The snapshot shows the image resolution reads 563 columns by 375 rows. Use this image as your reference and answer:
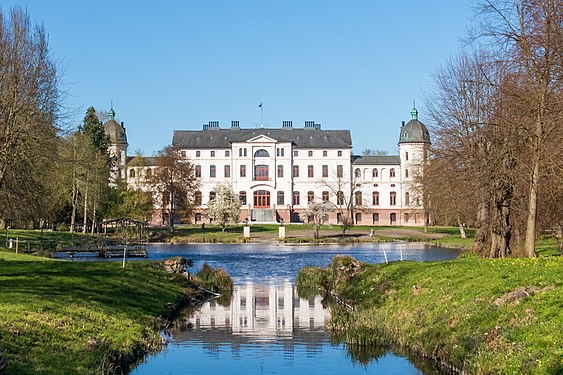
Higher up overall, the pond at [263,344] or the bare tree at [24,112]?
the bare tree at [24,112]

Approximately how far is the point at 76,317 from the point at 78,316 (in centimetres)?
19

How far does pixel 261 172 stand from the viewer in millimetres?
102000

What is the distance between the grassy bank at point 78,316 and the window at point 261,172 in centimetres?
7487

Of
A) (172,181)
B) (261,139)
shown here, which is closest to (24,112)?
(172,181)

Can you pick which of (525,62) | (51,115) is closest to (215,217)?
(51,115)

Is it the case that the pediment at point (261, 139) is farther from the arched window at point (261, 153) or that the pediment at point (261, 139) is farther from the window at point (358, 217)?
the window at point (358, 217)

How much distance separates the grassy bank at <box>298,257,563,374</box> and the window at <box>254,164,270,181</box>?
76202mm

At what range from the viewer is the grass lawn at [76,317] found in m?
13.2

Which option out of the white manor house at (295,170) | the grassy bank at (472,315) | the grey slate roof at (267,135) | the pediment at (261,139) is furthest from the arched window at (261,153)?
the grassy bank at (472,315)

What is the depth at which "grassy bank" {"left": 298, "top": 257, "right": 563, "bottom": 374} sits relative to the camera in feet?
42.0

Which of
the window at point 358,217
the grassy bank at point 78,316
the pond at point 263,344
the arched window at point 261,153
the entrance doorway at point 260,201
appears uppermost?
the arched window at point 261,153

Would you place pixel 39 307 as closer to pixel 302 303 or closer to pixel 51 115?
pixel 302 303

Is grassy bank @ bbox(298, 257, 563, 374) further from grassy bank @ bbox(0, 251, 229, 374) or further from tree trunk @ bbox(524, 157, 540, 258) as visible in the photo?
grassy bank @ bbox(0, 251, 229, 374)

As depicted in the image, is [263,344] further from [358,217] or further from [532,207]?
[358,217]
